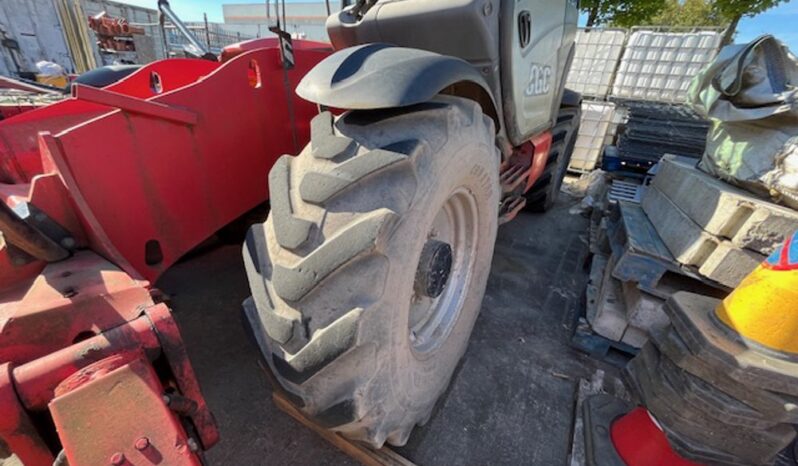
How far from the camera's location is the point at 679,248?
2.01m

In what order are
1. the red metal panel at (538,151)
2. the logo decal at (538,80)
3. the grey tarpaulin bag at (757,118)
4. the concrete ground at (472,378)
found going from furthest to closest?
the red metal panel at (538,151) < the logo decal at (538,80) < the grey tarpaulin bag at (757,118) < the concrete ground at (472,378)

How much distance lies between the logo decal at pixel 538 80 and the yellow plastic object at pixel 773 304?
1.47 m

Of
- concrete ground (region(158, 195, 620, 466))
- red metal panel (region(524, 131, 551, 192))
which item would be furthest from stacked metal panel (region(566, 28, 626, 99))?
concrete ground (region(158, 195, 620, 466))

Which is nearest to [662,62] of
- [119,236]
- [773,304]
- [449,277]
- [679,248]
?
[679,248]

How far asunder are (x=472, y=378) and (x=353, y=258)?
1.38 m

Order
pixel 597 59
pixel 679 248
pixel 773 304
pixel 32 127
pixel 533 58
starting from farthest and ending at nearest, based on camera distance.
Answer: pixel 597 59, pixel 533 58, pixel 679 248, pixel 32 127, pixel 773 304

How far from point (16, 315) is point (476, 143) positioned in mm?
1501

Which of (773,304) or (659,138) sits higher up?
(773,304)

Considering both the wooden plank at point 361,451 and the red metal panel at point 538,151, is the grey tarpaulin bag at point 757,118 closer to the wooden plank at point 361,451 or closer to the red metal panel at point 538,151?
the red metal panel at point 538,151

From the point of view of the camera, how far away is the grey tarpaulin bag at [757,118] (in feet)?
5.93

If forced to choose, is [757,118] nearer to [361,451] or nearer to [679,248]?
[679,248]

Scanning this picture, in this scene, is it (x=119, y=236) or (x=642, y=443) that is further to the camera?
(x=642, y=443)

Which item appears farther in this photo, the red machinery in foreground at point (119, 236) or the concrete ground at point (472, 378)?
the concrete ground at point (472, 378)

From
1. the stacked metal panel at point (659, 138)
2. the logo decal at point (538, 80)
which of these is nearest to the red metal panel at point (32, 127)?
the logo decal at point (538, 80)
